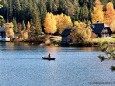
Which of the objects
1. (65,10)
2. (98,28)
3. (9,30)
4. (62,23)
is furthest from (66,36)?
(65,10)

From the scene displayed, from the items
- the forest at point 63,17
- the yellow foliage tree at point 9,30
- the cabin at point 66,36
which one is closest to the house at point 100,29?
the forest at point 63,17

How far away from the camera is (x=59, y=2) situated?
19625cm

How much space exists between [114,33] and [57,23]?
73.3 ft

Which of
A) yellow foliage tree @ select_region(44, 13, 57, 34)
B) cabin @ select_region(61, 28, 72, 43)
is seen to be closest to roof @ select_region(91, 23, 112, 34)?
cabin @ select_region(61, 28, 72, 43)

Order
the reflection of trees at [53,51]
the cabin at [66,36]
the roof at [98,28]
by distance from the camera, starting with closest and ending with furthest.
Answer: the reflection of trees at [53,51] < the cabin at [66,36] < the roof at [98,28]

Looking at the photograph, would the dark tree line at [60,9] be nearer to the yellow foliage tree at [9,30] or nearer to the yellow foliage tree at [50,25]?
the yellow foliage tree at [9,30]

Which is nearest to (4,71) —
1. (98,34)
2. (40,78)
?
(40,78)

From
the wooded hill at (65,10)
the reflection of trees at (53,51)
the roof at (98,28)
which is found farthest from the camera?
the wooded hill at (65,10)

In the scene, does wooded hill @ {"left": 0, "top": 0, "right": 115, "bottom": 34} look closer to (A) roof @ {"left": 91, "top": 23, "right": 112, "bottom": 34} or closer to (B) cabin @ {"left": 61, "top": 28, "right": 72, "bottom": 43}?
(A) roof @ {"left": 91, "top": 23, "right": 112, "bottom": 34}

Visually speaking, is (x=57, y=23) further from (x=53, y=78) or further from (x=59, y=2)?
(x=53, y=78)

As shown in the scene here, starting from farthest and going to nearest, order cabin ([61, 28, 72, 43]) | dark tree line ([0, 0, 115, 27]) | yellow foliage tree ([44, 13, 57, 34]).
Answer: dark tree line ([0, 0, 115, 27]) → yellow foliage tree ([44, 13, 57, 34]) → cabin ([61, 28, 72, 43])

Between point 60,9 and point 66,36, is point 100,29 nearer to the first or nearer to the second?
point 66,36

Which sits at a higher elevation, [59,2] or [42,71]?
[59,2]

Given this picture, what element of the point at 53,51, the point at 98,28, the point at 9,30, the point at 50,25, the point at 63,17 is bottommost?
the point at 53,51
